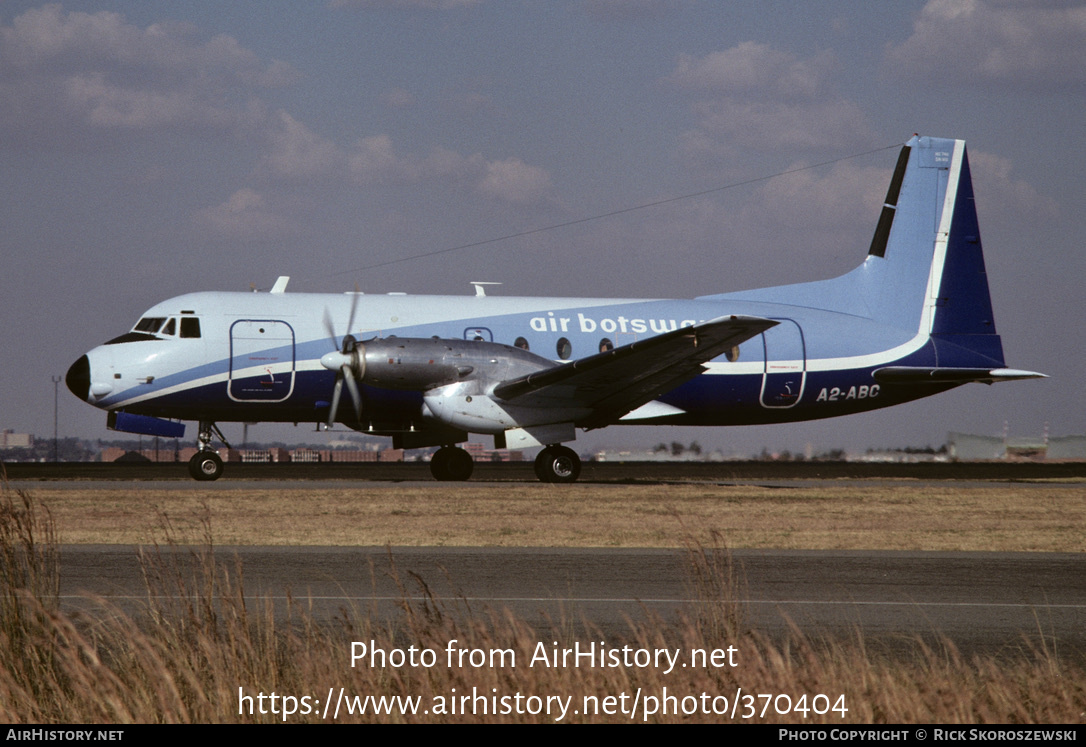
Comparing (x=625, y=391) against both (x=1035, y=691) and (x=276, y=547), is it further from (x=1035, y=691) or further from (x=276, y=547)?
(x=1035, y=691)

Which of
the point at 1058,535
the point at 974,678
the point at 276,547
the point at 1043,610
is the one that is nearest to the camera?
the point at 974,678

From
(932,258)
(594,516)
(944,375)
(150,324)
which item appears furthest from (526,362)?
(932,258)

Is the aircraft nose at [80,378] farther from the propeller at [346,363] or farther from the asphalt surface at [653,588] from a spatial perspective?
the asphalt surface at [653,588]

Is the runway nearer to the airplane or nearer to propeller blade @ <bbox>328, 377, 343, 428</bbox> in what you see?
the airplane

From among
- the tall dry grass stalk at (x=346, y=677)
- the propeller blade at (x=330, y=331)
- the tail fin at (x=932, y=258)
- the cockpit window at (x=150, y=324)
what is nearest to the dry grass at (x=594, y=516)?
the propeller blade at (x=330, y=331)

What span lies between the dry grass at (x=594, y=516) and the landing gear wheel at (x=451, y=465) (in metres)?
3.53

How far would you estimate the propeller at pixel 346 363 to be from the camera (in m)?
26.4

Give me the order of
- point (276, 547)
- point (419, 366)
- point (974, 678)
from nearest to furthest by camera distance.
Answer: point (974, 678)
point (276, 547)
point (419, 366)

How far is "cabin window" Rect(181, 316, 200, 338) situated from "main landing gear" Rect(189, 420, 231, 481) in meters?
2.29

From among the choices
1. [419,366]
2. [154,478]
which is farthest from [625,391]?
[154,478]

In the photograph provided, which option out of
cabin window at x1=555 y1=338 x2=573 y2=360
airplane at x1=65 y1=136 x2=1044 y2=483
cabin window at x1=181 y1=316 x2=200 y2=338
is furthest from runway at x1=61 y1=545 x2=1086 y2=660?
cabin window at x1=555 y1=338 x2=573 y2=360

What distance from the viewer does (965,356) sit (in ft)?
110
